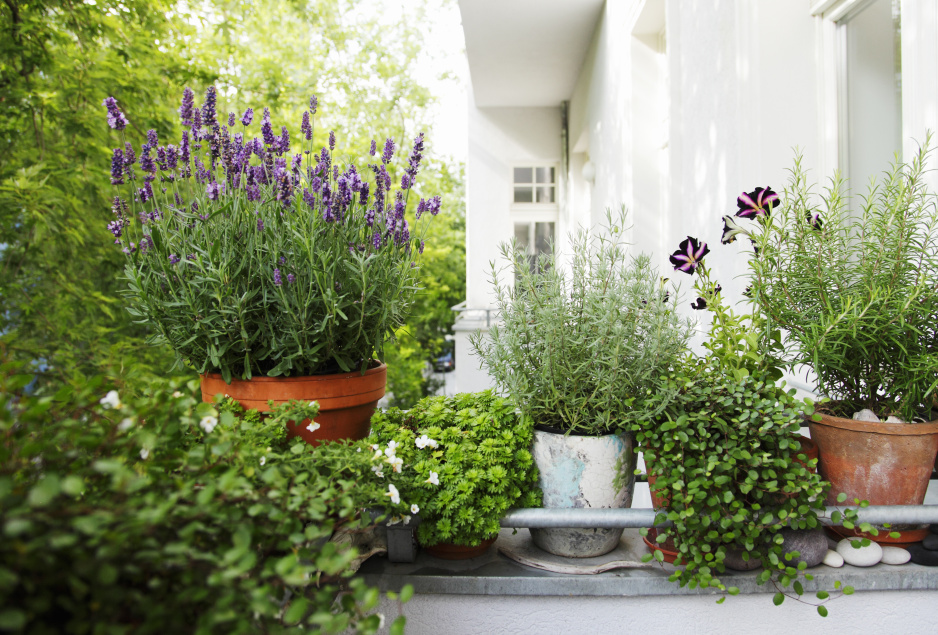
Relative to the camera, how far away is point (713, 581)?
3.43ft

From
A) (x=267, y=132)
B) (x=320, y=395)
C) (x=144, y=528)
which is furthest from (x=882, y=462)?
(x=267, y=132)

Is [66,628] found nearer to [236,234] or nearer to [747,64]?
[236,234]

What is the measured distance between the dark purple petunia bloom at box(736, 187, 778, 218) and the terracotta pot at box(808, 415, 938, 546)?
472 mm

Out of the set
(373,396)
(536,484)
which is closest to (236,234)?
(373,396)

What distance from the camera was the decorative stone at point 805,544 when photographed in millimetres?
1145

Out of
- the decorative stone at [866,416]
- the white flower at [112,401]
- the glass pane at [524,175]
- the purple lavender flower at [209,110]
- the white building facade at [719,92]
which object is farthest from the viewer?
the glass pane at [524,175]

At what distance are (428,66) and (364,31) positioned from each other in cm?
184

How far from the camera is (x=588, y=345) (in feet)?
3.91

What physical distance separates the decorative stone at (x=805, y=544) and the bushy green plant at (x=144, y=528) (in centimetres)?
84

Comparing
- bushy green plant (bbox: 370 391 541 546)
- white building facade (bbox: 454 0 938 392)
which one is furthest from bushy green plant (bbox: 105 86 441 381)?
white building facade (bbox: 454 0 938 392)

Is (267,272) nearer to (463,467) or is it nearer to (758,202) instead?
(463,467)

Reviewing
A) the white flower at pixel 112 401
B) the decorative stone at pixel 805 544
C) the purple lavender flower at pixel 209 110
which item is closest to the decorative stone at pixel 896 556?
the decorative stone at pixel 805 544

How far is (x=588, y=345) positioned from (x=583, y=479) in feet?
0.93

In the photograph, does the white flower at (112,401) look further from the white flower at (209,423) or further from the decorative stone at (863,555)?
the decorative stone at (863,555)
